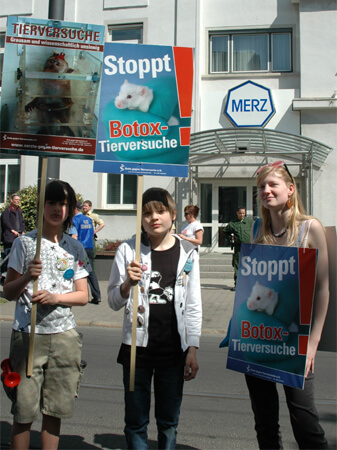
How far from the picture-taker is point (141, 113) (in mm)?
3213

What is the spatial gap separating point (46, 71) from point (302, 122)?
41.7ft

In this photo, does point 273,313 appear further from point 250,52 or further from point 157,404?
point 250,52

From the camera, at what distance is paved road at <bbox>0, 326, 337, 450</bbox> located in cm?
359

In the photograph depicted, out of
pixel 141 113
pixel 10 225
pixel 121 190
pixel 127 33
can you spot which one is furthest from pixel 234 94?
pixel 141 113

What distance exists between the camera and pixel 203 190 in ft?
51.9

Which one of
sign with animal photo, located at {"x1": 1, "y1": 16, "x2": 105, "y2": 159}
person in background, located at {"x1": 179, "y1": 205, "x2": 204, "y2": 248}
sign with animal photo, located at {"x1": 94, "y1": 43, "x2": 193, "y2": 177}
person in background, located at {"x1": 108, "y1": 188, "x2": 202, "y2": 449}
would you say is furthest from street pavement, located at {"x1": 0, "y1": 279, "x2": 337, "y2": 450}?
person in background, located at {"x1": 179, "y1": 205, "x2": 204, "y2": 248}

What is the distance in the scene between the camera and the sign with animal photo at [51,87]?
10.4ft

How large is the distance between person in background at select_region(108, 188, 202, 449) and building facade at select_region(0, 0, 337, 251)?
1152 cm

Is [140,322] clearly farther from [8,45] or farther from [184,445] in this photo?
[8,45]

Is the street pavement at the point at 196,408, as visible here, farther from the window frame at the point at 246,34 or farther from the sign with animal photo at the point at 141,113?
the window frame at the point at 246,34

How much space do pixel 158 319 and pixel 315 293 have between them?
35.4 inches

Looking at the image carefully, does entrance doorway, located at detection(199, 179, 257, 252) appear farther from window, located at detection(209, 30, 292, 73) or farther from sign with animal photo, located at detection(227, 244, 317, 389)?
sign with animal photo, located at detection(227, 244, 317, 389)

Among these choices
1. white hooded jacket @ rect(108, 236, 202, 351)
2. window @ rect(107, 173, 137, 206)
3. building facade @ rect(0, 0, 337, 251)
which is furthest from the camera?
window @ rect(107, 173, 137, 206)

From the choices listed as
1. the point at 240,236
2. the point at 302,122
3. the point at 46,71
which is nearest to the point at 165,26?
the point at 302,122
